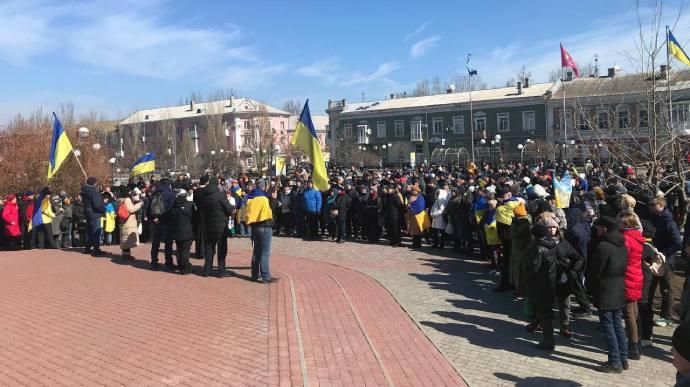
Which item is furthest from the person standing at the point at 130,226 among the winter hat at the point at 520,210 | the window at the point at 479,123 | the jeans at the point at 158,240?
the window at the point at 479,123

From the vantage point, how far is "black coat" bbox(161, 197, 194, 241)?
416 inches

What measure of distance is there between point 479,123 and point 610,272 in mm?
59106

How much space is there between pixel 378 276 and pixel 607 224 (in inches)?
221

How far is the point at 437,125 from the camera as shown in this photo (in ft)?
219

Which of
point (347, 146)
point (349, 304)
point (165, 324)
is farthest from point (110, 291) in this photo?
point (347, 146)

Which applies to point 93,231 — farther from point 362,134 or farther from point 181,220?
point 362,134

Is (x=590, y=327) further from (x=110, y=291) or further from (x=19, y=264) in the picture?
(x=19, y=264)

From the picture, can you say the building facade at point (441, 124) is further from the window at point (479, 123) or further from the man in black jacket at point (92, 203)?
the man in black jacket at point (92, 203)

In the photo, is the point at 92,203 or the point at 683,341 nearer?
the point at 683,341

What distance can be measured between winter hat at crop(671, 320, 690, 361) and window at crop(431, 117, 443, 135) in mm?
64884

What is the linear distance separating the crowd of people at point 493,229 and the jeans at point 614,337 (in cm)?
1

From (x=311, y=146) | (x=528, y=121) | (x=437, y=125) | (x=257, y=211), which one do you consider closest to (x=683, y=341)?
(x=257, y=211)

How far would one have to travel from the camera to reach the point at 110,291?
9367mm

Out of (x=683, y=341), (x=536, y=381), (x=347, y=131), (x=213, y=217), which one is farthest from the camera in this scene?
(x=347, y=131)
